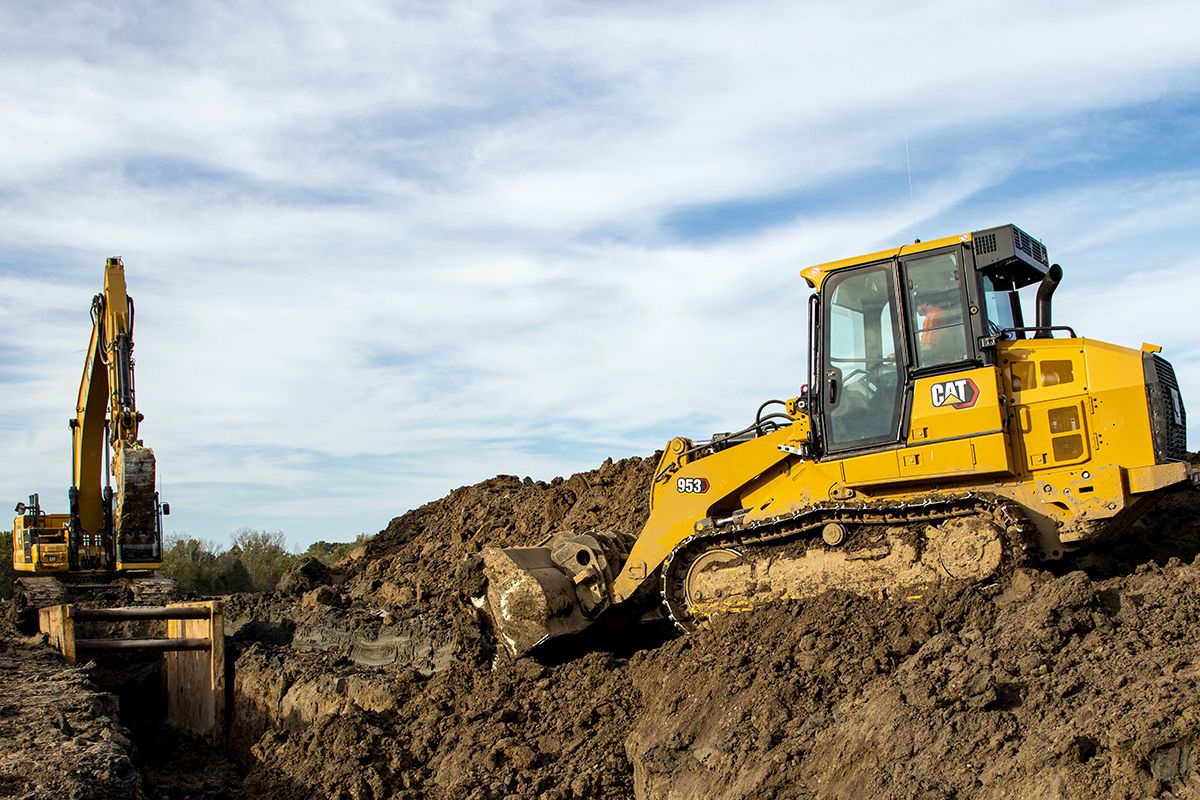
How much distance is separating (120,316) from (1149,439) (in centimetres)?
1512

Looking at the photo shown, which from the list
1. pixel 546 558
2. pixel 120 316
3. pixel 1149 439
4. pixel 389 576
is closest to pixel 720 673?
pixel 546 558

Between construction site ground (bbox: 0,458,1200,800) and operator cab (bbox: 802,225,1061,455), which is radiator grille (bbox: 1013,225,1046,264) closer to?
operator cab (bbox: 802,225,1061,455)

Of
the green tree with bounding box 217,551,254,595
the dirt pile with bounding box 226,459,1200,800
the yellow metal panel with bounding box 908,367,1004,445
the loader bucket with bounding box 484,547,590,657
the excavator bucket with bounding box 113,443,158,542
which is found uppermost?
the excavator bucket with bounding box 113,443,158,542

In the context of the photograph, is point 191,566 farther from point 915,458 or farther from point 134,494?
point 915,458

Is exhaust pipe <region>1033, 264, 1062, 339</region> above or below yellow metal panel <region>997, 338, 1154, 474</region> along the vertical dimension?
above

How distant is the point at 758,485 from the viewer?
9.65m

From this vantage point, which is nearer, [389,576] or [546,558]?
[546,558]

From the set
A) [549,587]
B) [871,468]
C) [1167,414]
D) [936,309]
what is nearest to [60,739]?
[549,587]

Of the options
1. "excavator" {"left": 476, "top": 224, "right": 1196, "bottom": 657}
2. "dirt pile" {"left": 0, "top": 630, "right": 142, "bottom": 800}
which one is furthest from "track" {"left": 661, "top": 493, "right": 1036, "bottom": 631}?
"dirt pile" {"left": 0, "top": 630, "right": 142, "bottom": 800}

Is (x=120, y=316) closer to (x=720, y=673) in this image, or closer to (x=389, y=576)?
(x=389, y=576)

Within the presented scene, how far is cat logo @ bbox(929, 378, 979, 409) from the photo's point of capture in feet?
27.4

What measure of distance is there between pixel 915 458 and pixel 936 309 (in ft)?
3.71

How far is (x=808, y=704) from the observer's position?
25.0 feet

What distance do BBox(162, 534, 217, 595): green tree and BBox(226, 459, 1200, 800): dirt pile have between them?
15337mm
